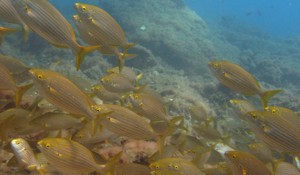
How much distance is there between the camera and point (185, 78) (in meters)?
17.9

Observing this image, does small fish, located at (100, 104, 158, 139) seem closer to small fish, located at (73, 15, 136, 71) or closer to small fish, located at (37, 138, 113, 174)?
small fish, located at (37, 138, 113, 174)

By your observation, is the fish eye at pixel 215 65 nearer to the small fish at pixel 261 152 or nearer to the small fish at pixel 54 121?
the small fish at pixel 261 152

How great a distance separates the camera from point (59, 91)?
3.06 metres

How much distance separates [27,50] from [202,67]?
1084cm

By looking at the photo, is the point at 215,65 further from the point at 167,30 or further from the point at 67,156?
the point at 167,30

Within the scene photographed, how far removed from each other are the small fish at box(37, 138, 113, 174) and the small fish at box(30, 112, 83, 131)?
0.77 meters

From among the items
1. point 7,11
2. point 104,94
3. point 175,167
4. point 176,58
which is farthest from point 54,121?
point 176,58

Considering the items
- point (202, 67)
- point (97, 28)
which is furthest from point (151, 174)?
point (202, 67)

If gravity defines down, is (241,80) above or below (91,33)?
below

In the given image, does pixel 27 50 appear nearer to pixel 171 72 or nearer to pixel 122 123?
pixel 171 72

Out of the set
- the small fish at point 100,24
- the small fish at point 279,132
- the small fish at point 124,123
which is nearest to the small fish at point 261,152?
the small fish at point 279,132

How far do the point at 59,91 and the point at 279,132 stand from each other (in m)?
2.30

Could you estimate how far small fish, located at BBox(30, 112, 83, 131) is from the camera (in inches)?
141

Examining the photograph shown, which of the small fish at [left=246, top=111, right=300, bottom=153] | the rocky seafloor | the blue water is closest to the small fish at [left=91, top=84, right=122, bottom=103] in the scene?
the small fish at [left=246, top=111, right=300, bottom=153]
